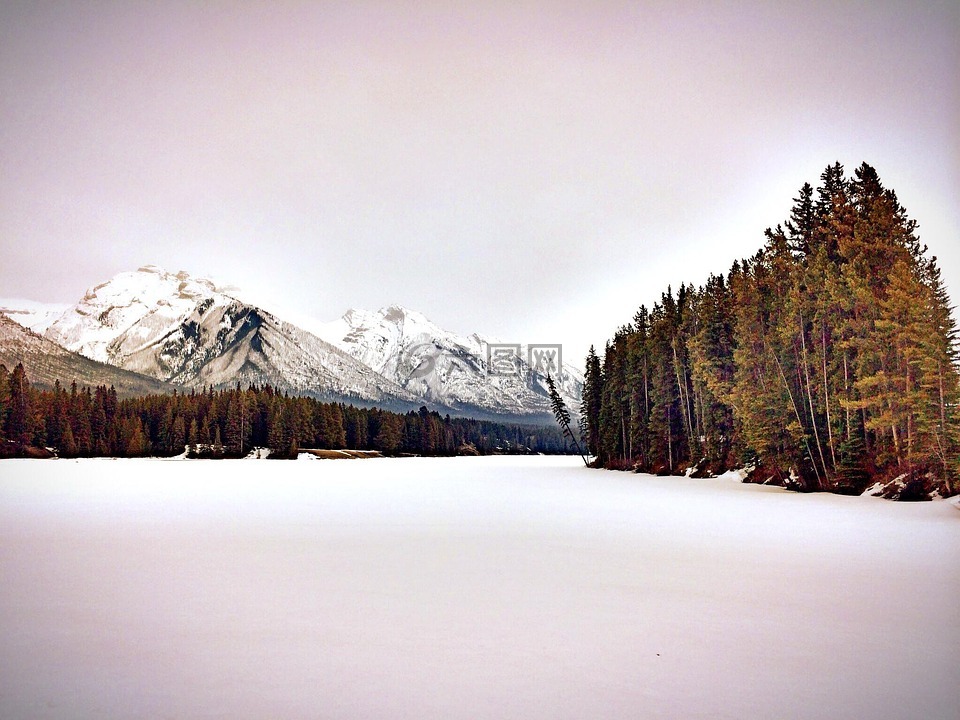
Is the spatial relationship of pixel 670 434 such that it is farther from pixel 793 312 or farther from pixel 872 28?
pixel 872 28

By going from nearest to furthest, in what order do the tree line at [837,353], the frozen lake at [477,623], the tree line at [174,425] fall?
the frozen lake at [477,623]
the tree line at [837,353]
the tree line at [174,425]

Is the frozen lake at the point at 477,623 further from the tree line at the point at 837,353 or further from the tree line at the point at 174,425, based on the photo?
the tree line at the point at 174,425

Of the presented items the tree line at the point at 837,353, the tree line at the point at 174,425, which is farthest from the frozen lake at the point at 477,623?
the tree line at the point at 174,425

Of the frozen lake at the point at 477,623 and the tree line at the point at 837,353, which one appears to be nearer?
the frozen lake at the point at 477,623

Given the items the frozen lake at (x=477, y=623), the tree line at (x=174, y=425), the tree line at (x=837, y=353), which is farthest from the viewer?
the tree line at (x=174, y=425)

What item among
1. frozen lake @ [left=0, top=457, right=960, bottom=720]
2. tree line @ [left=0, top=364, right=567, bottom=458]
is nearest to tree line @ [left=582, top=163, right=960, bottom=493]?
frozen lake @ [left=0, top=457, right=960, bottom=720]

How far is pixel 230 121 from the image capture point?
70.5 ft

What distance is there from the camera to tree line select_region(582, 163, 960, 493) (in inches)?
985

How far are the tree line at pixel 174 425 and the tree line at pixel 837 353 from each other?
97362 millimetres

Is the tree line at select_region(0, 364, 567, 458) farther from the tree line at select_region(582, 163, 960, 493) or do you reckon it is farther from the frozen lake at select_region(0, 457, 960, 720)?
the frozen lake at select_region(0, 457, 960, 720)

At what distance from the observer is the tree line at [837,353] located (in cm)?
2503

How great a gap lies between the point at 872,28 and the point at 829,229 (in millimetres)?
25944

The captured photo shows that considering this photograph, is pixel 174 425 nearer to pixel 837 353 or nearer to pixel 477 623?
pixel 837 353

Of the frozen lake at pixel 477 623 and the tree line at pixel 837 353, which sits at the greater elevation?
the tree line at pixel 837 353
